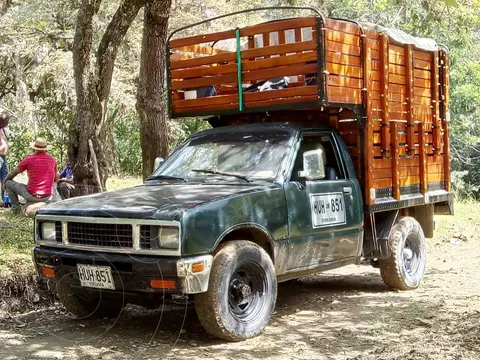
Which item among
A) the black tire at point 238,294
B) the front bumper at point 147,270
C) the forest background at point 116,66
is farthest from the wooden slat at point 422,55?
the forest background at point 116,66

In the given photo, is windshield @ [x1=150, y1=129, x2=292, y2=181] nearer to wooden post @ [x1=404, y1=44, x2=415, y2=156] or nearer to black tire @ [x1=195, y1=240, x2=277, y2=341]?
black tire @ [x1=195, y1=240, x2=277, y2=341]

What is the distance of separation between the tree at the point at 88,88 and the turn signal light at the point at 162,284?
4.73m

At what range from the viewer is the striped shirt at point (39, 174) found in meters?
10.1

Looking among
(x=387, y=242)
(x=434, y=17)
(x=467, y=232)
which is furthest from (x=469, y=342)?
(x=467, y=232)

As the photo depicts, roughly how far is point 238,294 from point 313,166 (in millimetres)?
1599

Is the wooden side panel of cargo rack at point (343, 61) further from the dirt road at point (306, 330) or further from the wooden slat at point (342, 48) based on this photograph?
the dirt road at point (306, 330)

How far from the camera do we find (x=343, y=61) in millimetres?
7156

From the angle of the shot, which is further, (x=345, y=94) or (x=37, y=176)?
(x=37, y=176)

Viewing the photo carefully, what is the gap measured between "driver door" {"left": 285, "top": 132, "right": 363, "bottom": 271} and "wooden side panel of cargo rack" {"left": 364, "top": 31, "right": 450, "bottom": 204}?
0.37 m

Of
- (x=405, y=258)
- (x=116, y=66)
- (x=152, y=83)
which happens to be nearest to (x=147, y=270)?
(x=405, y=258)

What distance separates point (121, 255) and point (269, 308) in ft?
4.63

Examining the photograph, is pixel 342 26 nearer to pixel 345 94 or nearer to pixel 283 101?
pixel 345 94

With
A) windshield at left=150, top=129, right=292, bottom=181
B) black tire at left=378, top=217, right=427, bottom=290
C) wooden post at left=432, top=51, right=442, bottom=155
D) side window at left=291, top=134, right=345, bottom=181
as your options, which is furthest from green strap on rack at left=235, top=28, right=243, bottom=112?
wooden post at left=432, top=51, right=442, bottom=155

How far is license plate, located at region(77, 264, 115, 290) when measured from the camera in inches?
220
